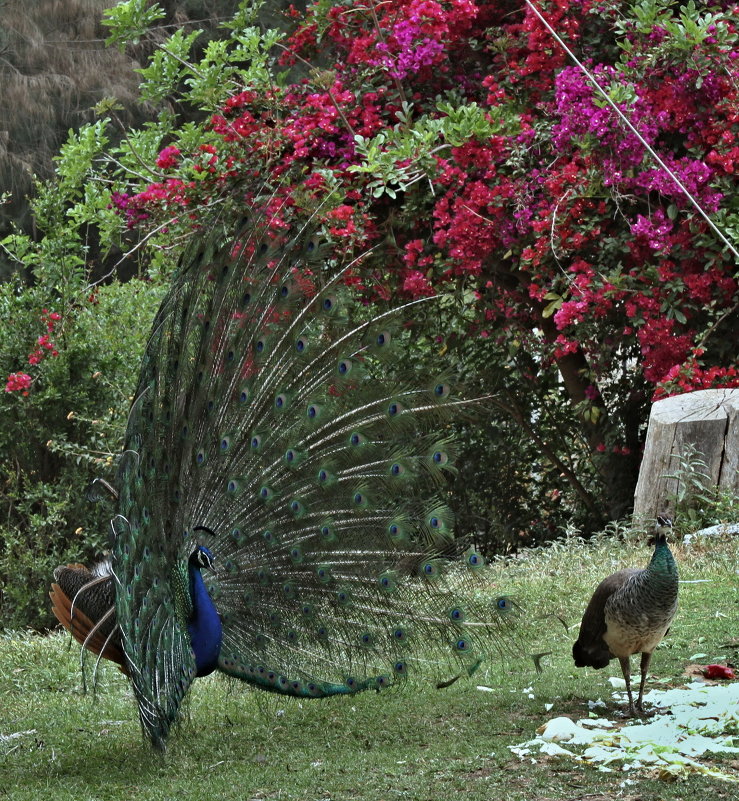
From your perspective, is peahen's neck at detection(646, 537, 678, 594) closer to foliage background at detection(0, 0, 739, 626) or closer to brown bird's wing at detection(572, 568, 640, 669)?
brown bird's wing at detection(572, 568, 640, 669)

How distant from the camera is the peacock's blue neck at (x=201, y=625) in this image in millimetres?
4602

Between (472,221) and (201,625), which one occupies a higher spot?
(472,221)

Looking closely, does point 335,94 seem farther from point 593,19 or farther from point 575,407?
point 575,407

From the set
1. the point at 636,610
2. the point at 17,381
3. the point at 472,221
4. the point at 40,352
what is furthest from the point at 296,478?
the point at 40,352

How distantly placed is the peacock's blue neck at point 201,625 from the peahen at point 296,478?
0.01m

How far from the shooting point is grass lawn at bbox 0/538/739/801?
403 cm

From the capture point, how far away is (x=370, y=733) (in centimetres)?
480

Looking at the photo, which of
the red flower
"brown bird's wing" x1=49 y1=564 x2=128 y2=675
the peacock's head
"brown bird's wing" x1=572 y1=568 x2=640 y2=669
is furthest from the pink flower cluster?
"brown bird's wing" x1=572 y1=568 x2=640 y2=669

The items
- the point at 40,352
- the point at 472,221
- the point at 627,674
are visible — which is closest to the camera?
the point at 627,674

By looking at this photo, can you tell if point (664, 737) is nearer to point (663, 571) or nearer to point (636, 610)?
point (636, 610)

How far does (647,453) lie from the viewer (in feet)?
25.3

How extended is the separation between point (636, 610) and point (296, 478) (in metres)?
1.54

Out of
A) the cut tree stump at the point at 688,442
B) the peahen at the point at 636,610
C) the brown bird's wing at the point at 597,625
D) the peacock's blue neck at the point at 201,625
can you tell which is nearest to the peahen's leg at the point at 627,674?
the peahen at the point at 636,610

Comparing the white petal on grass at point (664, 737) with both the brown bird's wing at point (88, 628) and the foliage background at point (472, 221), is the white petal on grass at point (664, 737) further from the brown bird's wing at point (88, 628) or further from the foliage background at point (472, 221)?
the foliage background at point (472, 221)
